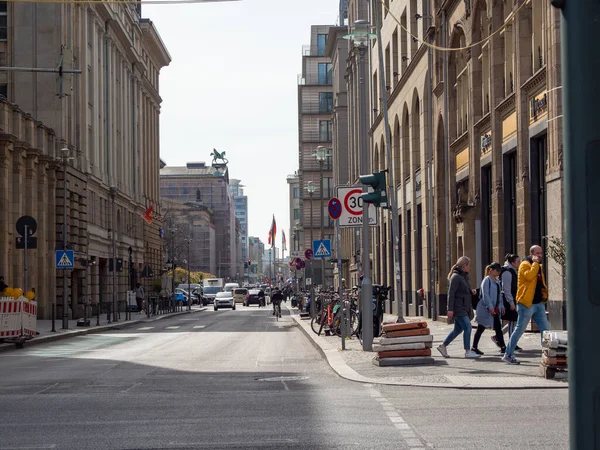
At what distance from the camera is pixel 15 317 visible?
26406 mm

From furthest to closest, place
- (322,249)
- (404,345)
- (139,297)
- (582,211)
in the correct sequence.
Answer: (139,297) → (322,249) → (404,345) → (582,211)

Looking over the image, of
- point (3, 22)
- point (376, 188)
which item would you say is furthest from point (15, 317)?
point (3, 22)

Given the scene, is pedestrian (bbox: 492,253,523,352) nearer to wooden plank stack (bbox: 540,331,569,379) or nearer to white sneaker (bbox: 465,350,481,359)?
white sneaker (bbox: 465,350,481,359)

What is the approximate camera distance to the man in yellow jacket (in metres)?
16.6

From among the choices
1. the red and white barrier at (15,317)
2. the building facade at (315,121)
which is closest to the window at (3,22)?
the red and white barrier at (15,317)

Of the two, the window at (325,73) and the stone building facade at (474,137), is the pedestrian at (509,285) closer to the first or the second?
the stone building facade at (474,137)

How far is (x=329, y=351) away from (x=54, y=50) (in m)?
35.9

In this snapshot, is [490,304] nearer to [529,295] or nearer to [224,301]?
[529,295]

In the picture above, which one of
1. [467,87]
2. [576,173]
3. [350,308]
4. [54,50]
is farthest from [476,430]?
[54,50]

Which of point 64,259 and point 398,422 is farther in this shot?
point 64,259

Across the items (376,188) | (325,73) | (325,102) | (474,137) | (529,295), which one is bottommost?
(529,295)

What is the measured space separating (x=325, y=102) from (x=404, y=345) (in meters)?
104

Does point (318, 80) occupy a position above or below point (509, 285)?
above

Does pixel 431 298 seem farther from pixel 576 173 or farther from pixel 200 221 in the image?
pixel 200 221
